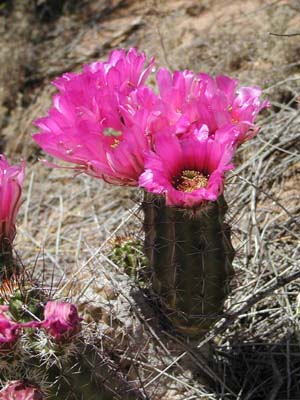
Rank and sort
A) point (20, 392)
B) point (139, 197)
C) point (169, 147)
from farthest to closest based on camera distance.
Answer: point (139, 197), point (169, 147), point (20, 392)

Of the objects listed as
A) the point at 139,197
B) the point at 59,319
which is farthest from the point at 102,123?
the point at 139,197

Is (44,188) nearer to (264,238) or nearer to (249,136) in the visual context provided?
(264,238)

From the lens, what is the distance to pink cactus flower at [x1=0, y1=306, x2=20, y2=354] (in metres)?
1.43

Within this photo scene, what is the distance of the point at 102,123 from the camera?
1615mm

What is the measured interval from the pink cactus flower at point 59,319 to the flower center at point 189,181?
1.20 ft

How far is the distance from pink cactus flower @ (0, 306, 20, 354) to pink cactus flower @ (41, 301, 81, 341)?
2.3 inches

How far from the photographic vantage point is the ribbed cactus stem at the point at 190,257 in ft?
5.29

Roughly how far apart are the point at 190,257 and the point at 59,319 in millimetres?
360

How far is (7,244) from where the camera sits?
1.83 meters

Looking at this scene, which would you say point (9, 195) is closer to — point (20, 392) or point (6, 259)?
point (6, 259)

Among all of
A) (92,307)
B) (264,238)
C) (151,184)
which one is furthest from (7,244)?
(264,238)

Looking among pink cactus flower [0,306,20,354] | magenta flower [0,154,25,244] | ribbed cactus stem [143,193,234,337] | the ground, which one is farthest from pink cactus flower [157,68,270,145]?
pink cactus flower [0,306,20,354]

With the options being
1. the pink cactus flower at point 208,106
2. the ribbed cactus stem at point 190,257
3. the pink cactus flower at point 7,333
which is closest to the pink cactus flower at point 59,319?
the pink cactus flower at point 7,333

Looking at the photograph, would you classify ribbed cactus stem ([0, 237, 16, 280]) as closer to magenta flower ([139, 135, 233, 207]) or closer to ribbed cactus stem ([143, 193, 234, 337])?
ribbed cactus stem ([143, 193, 234, 337])
